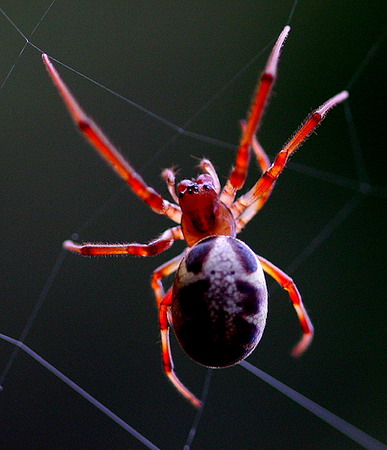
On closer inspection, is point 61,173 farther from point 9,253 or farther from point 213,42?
point 213,42

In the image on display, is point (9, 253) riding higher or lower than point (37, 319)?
higher

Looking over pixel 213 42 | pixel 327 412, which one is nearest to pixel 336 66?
pixel 213 42

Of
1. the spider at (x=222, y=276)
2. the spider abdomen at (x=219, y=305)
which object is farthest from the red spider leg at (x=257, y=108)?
the spider abdomen at (x=219, y=305)

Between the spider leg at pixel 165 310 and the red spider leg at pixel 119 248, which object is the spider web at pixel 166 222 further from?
the red spider leg at pixel 119 248

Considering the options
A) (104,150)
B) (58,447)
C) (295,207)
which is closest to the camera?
(104,150)

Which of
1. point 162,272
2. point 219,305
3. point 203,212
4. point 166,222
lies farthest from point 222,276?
point 166,222
